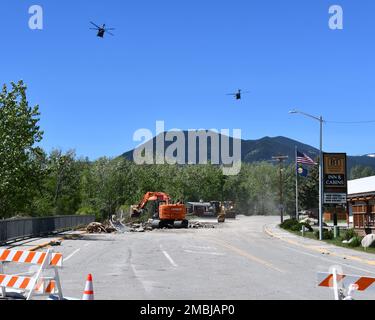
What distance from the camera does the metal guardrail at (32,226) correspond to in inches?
1201

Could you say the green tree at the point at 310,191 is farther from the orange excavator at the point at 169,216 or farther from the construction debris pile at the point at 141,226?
the orange excavator at the point at 169,216

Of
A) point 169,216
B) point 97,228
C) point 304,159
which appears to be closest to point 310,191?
point 169,216

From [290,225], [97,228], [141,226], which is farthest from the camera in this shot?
[141,226]

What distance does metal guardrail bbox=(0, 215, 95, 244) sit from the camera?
100 feet

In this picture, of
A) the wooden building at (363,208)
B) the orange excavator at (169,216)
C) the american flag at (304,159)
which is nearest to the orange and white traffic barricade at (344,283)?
the wooden building at (363,208)

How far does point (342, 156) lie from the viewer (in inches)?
1666

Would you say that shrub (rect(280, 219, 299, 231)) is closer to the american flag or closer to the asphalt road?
the american flag

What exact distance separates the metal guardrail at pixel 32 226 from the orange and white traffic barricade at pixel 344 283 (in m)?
23.7

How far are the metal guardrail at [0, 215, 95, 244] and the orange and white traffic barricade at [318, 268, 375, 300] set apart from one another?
23.7 m

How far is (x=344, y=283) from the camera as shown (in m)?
9.09

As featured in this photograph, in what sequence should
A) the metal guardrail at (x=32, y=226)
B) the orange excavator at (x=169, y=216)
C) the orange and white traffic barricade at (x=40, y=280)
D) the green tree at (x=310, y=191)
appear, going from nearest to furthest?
the orange and white traffic barricade at (x=40, y=280) < the metal guardrail at (x=32, y=226) < the orange excavator at (x=169, y=216) < the green tree at (x=310, y=191)

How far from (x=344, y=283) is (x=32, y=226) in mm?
31090

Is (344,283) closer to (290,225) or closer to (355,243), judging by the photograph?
(355,243)
